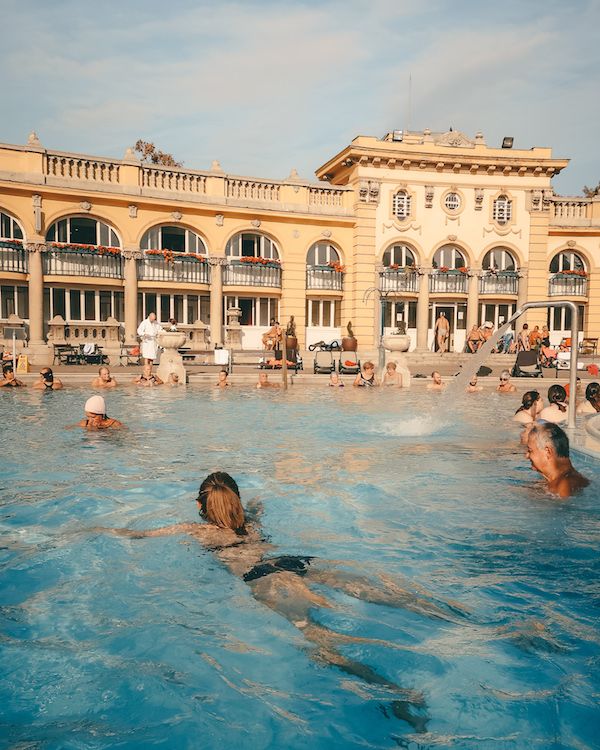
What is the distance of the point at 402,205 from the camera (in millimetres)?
30828

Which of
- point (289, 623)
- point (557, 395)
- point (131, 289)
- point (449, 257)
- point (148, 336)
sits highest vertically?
point (449, 257)

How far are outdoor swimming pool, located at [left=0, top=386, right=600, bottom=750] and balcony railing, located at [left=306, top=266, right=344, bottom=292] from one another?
21545mm

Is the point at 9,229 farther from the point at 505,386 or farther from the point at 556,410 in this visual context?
the point at 556,410

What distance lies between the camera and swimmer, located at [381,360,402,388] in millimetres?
19422

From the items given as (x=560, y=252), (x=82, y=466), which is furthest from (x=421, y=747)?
(x=560, y=252)

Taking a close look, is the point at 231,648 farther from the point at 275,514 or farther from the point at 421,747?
the point at 275,514

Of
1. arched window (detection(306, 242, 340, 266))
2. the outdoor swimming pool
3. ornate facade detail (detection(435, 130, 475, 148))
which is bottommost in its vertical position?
the outdoor swimming pool

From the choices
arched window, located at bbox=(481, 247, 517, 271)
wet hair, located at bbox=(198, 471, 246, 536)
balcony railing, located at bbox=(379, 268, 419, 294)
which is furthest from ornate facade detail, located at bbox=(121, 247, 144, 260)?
wet hair, located at bbox=(198, 471, 246, 536)

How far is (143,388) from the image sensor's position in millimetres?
17531

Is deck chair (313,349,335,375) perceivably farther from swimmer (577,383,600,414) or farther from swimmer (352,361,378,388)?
swimmer (577,383,600,414)

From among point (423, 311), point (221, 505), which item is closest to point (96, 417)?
point (221, 505)

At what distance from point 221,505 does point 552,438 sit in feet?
10.6

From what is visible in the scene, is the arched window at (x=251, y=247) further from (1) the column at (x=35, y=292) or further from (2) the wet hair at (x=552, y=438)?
(2) the wet hair at (x=552, y=438)

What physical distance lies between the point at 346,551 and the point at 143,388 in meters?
12.9
